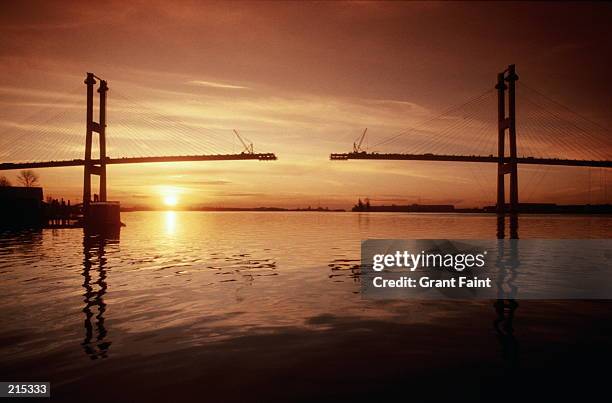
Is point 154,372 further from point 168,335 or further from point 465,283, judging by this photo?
point 465,283

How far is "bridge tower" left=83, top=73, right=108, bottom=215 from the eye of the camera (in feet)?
193

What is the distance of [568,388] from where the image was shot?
5.59 metres

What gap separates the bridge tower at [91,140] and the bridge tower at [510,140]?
6400 cm

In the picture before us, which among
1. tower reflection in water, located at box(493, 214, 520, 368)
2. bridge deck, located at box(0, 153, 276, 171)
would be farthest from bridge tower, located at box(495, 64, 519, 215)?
tower reflection in water, located at box(493, 214, 520, 368)

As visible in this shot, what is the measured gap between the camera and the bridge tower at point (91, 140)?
5869 centimetres

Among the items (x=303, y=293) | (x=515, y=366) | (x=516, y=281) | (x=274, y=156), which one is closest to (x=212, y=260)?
(x=303, y=293)

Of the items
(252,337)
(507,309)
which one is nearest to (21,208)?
(252,337)

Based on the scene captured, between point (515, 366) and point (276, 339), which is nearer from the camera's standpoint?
point (515, 366)

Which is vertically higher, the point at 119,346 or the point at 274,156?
the point at 274,156

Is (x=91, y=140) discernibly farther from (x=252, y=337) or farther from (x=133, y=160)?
(x=252, y=337)

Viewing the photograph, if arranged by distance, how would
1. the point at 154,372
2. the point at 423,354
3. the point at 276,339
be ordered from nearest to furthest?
1. the point at 154,372
2. the point at 423,354
3. the point at 276,339

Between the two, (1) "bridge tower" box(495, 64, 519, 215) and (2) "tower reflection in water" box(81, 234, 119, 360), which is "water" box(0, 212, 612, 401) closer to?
(2) "tower reflection in water" box(81, 234, 119, 360)

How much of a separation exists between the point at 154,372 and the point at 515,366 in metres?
5.27

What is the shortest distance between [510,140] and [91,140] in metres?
68.6
